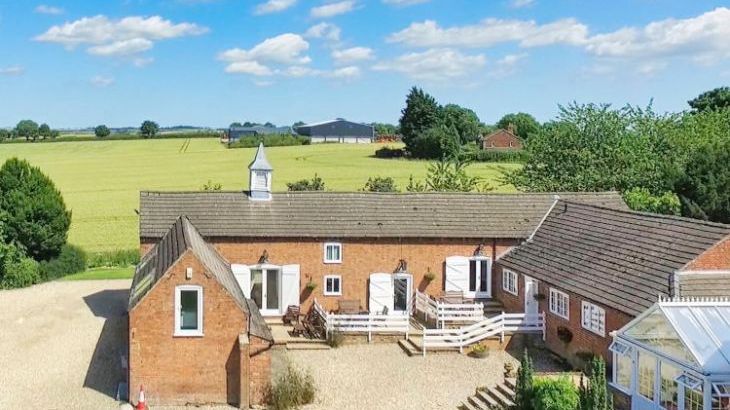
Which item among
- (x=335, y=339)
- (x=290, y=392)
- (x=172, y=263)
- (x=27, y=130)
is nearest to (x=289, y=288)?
(x=335, y=339)

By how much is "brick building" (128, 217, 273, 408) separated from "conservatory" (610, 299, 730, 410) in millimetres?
10252

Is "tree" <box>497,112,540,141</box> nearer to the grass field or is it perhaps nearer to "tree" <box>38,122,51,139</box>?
the grass field

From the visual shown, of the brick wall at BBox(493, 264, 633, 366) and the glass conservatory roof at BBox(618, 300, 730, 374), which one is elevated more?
the glass conservatory roof at BBox(618, 300, 730, 374)

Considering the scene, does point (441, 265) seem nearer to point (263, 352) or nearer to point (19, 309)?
point (263, 352)

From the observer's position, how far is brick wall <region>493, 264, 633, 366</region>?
79.3 feet

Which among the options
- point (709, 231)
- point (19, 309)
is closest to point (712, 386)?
point (709, 231)

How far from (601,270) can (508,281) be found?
276 inches

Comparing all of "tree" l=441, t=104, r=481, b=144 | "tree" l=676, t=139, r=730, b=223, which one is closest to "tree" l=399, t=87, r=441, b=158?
"tree" l=441, t=104, r=481, b=144

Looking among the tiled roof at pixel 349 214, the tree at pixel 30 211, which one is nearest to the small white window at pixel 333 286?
the tiled roof at pixel 349 214

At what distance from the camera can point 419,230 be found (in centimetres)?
3422

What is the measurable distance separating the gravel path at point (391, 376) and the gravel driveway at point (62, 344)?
6552 millimetres

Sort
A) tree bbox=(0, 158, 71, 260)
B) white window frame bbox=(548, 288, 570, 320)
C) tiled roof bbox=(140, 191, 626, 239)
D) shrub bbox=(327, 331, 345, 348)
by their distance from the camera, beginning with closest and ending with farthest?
white window frame bbox=(548, 288, 570, 320) → shrub bbox=(327, 331, 345, 348) → tiled roof bbox=(140, 191, 626, 239) → tree bbox=(0, 158, 71, 260)

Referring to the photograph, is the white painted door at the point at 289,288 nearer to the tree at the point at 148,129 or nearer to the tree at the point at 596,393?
the tree at the point at 596,393

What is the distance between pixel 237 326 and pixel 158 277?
112 inches
